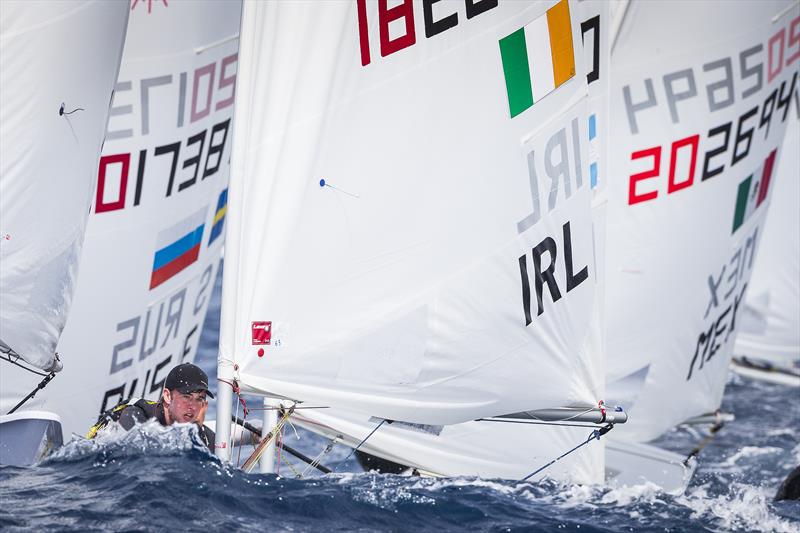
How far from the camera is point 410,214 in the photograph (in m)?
5.87

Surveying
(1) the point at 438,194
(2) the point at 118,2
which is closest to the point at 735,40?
(1) the point at 438,194

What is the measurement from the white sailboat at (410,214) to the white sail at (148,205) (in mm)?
2334

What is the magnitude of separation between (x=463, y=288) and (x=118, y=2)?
2.20 metres

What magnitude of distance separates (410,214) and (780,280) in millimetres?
8326

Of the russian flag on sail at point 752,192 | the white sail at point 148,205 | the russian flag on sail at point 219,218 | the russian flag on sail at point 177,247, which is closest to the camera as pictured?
the white sail at point 148,205

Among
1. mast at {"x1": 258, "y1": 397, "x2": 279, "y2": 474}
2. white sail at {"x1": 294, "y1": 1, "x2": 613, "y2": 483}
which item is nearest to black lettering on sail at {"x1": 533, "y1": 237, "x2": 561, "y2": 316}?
white sail at {"x1": 294, "y1": 1, "x2": 613, "y2": 483}

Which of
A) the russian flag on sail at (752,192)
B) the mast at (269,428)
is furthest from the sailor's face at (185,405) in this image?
the russian flag on sail at (752,192)

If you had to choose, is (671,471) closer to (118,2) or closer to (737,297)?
(737,297)

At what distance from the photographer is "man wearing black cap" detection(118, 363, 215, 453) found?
19.7ft

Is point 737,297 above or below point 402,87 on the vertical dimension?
below

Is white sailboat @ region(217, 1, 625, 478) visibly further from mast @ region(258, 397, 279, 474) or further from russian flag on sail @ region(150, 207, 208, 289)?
russian flag on sail @ region(150, 207, 208, 289)

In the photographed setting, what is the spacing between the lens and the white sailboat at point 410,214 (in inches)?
220

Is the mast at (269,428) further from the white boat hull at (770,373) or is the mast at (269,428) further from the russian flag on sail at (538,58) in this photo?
the white boat hull at (770,373)

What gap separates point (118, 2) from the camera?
6309 millimetres
